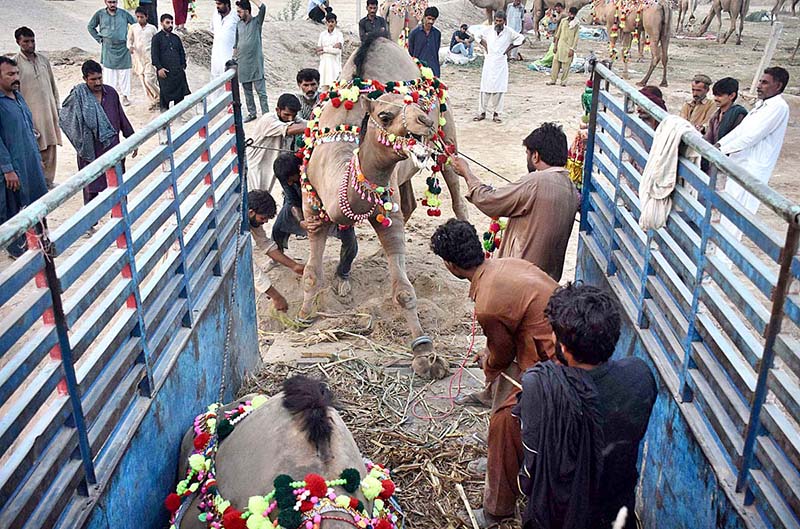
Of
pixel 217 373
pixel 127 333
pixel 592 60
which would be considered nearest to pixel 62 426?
pixel 127 333

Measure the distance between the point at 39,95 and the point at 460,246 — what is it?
6640mm

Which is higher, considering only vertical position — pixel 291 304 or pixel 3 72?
pixel 3 72

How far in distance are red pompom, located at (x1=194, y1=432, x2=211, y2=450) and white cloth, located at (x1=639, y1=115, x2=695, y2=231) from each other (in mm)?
2380

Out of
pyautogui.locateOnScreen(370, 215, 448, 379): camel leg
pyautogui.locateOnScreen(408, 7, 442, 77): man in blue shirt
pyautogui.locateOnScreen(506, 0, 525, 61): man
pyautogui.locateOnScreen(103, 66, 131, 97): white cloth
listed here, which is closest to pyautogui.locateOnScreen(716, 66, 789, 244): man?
pyautogui.locateOnScreen(370, 215, 448, 379): camel leg

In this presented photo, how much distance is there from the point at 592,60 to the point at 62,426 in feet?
12.8

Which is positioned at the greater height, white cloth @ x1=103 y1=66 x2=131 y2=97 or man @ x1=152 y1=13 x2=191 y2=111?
man @ x1=152 y1=13 x2=191 y2=111

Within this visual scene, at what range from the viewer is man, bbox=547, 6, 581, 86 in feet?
59.7

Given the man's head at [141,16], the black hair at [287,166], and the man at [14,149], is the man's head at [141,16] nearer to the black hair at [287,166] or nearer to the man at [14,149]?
the man at [14,149]

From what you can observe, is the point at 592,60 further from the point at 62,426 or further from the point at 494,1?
the point at 494,1

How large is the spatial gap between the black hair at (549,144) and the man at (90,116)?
4.84 m

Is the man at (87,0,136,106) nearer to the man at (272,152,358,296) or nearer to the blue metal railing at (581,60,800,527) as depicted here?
the man at (272,152,358,296)

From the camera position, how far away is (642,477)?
396 centimetres

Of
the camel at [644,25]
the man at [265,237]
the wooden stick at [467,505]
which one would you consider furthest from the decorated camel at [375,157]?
the camel at [644,25]

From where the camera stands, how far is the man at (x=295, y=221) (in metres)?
7.26
